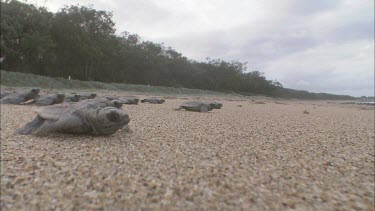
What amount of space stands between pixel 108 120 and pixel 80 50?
91.1 ft

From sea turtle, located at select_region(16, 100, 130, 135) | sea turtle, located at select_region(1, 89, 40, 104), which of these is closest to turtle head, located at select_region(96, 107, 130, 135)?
sea turtle, located at select_region(16, 100, 130, 135)

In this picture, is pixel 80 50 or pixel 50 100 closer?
pixel 50 100

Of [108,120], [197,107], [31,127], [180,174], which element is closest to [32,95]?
[197,107]

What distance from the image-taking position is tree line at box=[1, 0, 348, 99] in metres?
25.7

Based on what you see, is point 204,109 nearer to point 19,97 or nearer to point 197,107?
point 197,107

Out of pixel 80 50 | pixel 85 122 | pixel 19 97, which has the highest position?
pixel 80 50

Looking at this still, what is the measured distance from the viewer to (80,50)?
2864 centimetres

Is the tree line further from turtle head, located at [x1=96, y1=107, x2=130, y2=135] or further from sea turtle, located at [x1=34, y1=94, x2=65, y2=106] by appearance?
turtle head, located at [x1=96, y1=107, x2=130, y2=135]

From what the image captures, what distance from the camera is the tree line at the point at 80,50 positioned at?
2572 centimetres

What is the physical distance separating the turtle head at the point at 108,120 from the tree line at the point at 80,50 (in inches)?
1011

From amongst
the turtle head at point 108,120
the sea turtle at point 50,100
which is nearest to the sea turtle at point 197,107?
the sea turtle at point 50,100

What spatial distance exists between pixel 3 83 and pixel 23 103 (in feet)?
34.0

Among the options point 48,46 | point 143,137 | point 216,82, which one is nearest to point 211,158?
point 143,137

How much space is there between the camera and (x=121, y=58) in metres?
36.9
